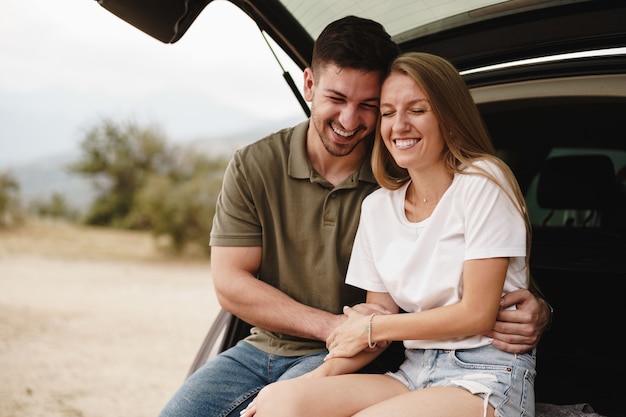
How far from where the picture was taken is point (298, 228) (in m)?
2.21

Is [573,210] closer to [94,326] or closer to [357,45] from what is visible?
[357,45]

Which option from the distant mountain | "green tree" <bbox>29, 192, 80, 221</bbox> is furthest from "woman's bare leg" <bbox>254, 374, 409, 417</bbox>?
"green tree" <bbox>29, 192, 80, 221</bbox>

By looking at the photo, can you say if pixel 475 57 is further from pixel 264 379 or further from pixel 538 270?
pixel 264 379

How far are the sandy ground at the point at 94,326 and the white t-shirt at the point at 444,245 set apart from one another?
11.4ft

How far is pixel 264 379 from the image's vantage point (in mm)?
2225

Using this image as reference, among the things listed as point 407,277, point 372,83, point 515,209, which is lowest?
point 407,277

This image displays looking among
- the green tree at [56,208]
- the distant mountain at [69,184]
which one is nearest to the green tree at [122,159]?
the distant mountain at [69,184]

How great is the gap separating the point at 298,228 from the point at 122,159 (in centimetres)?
1135

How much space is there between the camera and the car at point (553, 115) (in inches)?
77.4

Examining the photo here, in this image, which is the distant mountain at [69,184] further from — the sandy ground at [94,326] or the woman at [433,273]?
the woman at [433,273]

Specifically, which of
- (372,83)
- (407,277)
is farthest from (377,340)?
(372,83)

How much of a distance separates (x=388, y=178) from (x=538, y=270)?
946 millimetres

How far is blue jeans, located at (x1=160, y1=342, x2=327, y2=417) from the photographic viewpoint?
6.81 ft

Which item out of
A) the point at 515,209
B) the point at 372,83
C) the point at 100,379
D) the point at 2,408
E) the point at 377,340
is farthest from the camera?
the point at 100,379
